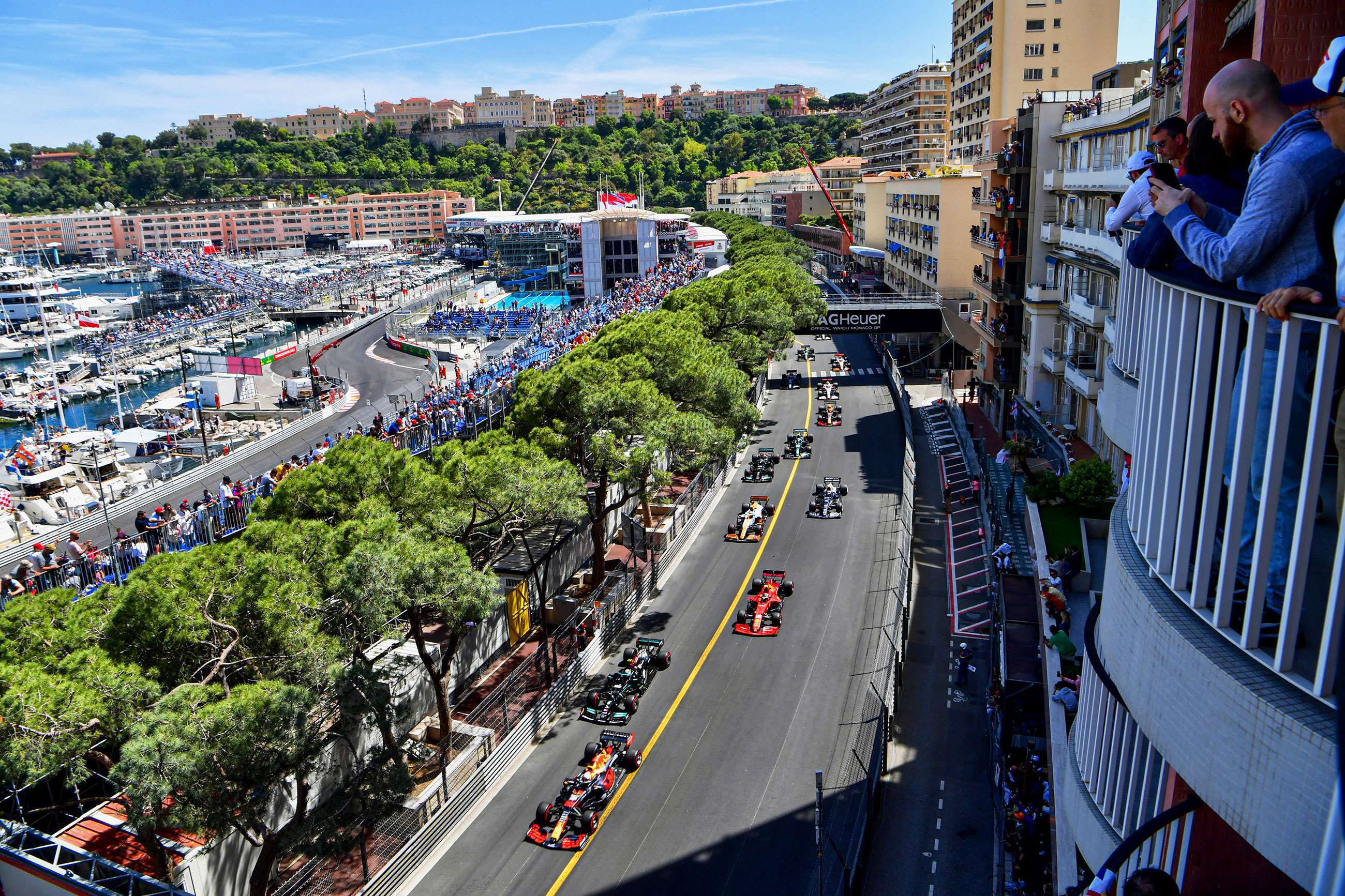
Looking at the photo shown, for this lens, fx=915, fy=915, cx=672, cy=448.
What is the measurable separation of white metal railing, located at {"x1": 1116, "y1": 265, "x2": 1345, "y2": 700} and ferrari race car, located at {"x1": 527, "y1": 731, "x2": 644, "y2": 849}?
53.5ft

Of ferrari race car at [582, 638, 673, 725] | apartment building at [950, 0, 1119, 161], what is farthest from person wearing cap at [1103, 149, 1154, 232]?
apartment building at [950, 0, 1119, 161]

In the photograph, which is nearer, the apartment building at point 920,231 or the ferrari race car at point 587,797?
the ferrari race car at point 587,797

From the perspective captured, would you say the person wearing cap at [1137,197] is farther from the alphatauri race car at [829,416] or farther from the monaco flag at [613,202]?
the monaco flag at [613,202]

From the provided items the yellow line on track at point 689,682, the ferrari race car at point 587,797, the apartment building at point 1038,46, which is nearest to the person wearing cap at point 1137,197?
the yellow line on track at point 689,682

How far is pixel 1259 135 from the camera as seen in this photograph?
6.25m

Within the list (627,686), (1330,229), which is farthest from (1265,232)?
(627,686)

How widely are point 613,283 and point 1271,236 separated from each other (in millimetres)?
99478

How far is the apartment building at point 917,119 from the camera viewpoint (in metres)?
120

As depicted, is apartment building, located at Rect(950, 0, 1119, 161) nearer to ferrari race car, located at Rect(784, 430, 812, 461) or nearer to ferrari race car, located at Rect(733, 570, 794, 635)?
ferrari race car, located at Rect(784, 430, 812, 461)

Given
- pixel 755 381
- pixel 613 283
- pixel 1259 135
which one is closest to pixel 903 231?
pixel 755 381

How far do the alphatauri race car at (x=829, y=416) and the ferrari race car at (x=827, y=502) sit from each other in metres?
12.9

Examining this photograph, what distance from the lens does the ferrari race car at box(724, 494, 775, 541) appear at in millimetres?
38062

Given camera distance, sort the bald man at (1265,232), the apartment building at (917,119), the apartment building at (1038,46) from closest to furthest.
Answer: the bald man at (1265,232) < the apartment building at (1038,46) < the apartment building at (917,119)

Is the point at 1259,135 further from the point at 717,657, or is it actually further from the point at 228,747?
the point at 717,657
